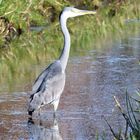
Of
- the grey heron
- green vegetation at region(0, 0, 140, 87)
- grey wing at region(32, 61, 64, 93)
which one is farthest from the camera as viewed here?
green vegetation at region(0, 0, 140, 87)

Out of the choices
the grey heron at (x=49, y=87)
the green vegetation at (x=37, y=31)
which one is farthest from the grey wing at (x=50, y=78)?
the green vegetation at (x=37, y=31)

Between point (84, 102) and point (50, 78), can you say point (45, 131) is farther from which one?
point (84, 102)

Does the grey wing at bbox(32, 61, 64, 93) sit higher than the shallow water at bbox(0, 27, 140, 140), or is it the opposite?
the grey wing at bbox(32, 61, 64, 93)

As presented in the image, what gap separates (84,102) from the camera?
34.9 ft

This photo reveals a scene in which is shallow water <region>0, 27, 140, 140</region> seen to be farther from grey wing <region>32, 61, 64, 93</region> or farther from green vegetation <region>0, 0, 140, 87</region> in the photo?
green vegetation <region>0, 0, 140, 87</region>

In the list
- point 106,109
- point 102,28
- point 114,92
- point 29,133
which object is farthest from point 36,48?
point 29,133

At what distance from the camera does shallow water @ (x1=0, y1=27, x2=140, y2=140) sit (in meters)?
9.09

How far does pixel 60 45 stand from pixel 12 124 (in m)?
7.17

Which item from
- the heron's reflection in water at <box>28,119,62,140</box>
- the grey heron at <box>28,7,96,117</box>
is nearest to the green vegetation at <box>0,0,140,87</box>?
the grey heron at <box>28,7,96,117</box>

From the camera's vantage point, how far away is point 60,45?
1655 centimetres

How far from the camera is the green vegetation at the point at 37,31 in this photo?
14.5 meters

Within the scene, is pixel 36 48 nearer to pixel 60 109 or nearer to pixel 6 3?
pixel 6 3

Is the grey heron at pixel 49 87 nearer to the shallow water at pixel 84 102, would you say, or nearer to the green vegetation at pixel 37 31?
the shallow water at pixel 84 102

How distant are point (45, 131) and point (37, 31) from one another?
9597 mm
